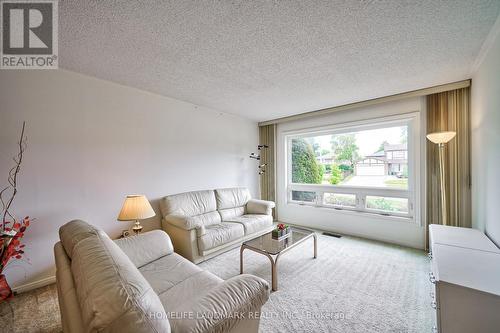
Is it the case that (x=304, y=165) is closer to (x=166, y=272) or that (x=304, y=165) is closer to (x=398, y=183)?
(x=398, y=183)

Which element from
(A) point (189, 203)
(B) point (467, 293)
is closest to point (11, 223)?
(A) point (189, 203)

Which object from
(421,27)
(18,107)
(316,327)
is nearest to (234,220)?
(316,327)

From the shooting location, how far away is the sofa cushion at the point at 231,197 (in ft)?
12.4

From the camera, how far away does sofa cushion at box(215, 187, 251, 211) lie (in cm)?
379

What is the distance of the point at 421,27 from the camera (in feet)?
5.52

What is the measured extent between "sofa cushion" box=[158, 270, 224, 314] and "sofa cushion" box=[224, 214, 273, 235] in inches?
64.2

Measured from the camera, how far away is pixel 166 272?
1735mm

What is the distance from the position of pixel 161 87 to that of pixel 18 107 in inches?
58.7

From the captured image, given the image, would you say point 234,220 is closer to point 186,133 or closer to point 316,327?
point 186,133

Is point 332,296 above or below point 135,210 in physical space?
below

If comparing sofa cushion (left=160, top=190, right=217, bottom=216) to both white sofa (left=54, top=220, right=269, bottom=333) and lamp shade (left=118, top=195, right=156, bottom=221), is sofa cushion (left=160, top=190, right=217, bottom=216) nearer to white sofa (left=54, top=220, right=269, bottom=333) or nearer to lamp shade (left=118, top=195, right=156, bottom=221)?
lamp shade (left=118, top=195, right=156, bottom=221)

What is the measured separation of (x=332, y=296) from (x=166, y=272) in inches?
63.7

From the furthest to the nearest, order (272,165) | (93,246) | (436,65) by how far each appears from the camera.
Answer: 1. (272,165)
2. (436,65)
3. (93,246)

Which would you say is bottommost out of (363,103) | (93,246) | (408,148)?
(93,246)
